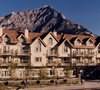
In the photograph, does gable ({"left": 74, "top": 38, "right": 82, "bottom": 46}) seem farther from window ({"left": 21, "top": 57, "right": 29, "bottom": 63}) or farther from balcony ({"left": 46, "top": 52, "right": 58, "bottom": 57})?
window ({"left": 21, "top": 57, "right": 29, "bottom": 63})

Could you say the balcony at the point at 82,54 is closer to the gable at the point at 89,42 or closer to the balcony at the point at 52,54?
the gable at the point at 89,42

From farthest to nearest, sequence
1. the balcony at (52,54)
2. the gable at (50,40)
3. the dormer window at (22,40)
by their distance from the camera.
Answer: the gable at (50,40) < the balcony at (52,54) < the dormer window at (22,40)

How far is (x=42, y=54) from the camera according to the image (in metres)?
101

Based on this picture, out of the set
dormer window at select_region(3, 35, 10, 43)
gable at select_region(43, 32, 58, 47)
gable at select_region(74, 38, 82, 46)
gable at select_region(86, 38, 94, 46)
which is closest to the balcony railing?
dormer window at select_region(3, 35, 10, 43)

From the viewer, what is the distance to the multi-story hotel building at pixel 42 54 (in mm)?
96312

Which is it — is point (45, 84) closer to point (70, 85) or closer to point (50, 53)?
point (70, 85)

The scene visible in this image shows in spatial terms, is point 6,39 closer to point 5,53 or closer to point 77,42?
point 5,53

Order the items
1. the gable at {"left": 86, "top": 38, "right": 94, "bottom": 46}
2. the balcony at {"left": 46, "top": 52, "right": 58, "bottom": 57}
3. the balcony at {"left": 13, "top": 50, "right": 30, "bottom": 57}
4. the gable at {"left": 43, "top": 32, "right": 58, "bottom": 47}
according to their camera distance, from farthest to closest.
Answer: the gable at {"left": 86, "top": 38, "right": 94, "bottom": 46}, the gable at {"left": 43, "top": 32, "right": 58, "bottom": 47}, the balcony at {"left": 46, "top": 52, "right": 58, "bottom": 57}, the balcony at {"left": 13, "top": 50, "right": 30, "bottom": 57}

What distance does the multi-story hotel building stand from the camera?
316 feet

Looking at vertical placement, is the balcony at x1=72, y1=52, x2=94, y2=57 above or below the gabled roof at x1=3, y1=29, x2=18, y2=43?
below

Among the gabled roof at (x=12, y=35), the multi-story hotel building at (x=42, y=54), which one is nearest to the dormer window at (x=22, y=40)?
the multi-story hotel building at (x=42, y=54)

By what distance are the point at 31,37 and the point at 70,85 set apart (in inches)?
964

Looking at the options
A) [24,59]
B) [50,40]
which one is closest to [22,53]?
[24,59]

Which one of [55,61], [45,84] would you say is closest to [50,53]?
[55,61]
